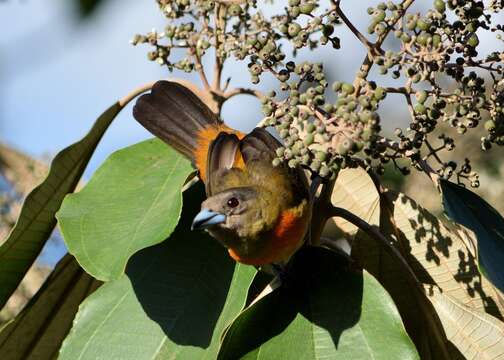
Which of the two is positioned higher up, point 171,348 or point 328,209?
point 328,209

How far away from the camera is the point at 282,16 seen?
70.9 inches

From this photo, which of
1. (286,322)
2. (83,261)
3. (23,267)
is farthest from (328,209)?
(23,267)

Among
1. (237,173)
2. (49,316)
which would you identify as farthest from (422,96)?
(49,316)

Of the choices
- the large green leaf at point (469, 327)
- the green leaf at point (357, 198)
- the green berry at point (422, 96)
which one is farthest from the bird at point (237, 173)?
the green berry at point (422, 96)

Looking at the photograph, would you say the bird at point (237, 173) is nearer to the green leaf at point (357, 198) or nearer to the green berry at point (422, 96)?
the green leaf at point (357, 198)

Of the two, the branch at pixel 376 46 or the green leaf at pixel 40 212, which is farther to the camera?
the green leaf at pixel 40 212

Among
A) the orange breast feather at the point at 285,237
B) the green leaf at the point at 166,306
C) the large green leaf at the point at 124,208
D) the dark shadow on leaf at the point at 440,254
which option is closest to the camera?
the large green leaf at the point at 124,208

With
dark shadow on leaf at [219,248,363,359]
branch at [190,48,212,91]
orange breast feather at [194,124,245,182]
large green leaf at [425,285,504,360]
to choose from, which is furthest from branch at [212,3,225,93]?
large green leaf at [425,285,504,360]

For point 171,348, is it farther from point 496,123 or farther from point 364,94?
point 496,123

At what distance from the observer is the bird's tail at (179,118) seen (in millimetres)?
2525

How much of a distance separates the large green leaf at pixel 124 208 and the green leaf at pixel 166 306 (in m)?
0.14

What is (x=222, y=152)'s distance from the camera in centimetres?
263

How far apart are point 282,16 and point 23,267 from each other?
41.2 inches

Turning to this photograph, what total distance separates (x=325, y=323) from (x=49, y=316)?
95cm
